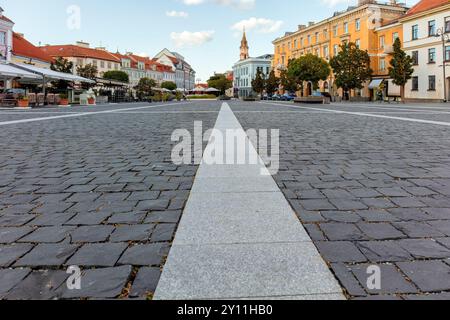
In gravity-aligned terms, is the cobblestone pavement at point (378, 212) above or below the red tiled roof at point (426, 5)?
below

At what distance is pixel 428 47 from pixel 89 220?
4497 centimetres

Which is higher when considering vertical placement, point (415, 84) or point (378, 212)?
point (415, 84)

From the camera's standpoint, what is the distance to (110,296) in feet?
5.90

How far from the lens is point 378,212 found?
10.0 feet

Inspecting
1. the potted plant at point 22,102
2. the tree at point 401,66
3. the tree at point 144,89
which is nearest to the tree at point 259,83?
the tree at point 144,89

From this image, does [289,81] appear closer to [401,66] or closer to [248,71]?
[401,66]

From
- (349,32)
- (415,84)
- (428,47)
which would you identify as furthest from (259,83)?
(428,47)

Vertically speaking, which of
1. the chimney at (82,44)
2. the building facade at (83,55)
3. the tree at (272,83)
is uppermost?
the chimney at (82,44)

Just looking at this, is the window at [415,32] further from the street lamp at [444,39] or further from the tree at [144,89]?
the tree at [144,89]

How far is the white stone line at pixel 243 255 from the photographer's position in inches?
72.0

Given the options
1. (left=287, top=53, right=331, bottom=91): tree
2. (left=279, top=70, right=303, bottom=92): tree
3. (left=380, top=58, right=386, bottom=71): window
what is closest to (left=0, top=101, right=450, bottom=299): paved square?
(left=287, top=53, right=331, bottom=91): tree

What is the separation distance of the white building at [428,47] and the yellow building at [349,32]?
232 inches
